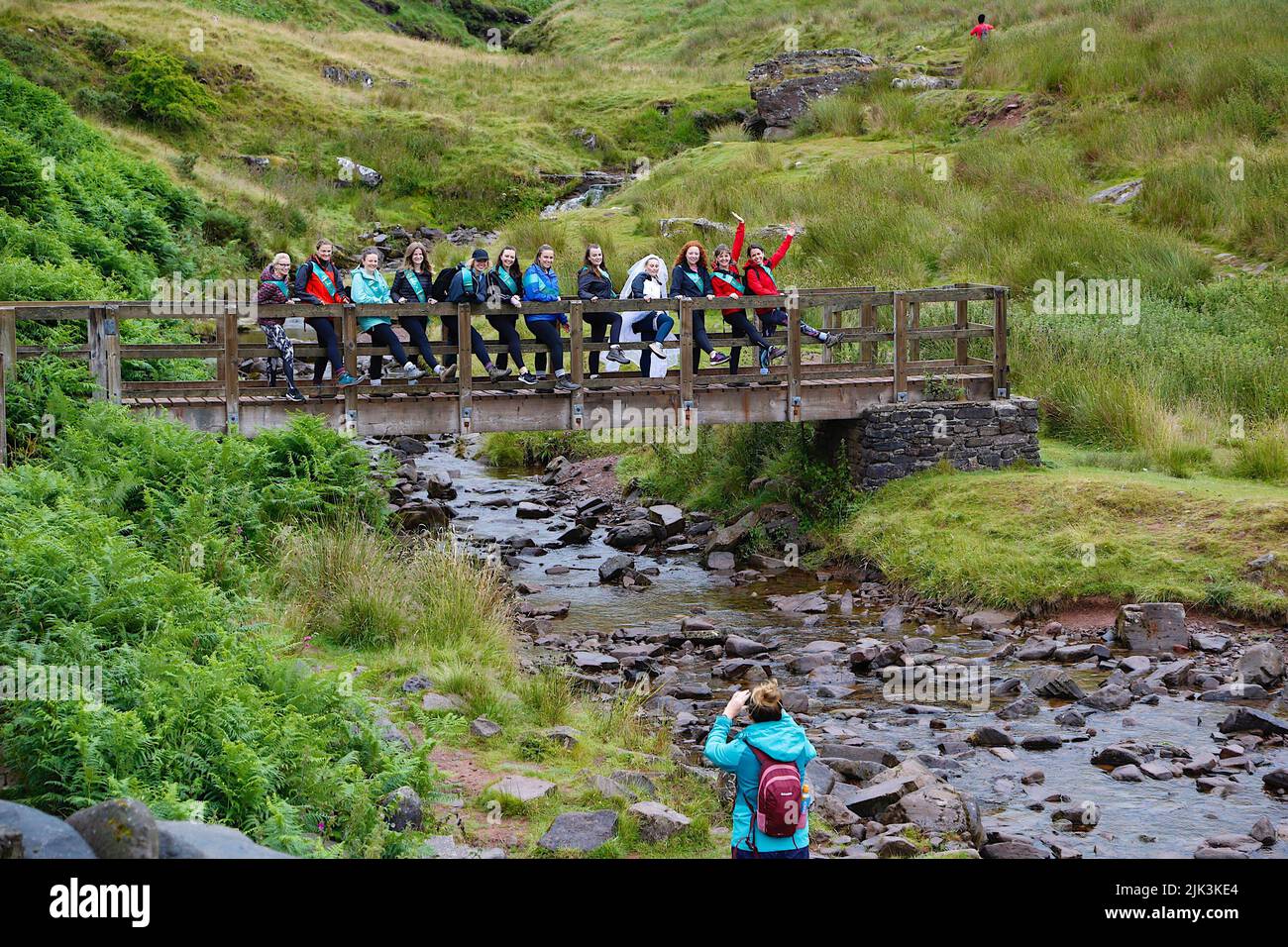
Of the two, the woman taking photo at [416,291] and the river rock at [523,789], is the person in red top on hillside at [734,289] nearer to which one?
the woman taking photo at [416,291]

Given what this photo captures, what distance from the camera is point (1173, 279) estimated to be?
69.4 ft

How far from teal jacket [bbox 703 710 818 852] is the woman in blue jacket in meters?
9.29

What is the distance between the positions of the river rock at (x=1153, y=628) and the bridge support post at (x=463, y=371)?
23.1 ft

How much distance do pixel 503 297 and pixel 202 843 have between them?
1002 cm

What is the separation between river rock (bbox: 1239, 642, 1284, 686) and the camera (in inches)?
457

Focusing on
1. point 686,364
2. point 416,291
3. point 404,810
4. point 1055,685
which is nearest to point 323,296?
point 416,291

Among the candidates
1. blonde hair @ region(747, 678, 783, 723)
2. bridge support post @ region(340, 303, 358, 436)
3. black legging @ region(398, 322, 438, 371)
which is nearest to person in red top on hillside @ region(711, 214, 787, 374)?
black legging @ region(398, 322, 438, 371)

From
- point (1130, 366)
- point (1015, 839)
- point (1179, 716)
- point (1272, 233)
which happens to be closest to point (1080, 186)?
point (1272, 233)

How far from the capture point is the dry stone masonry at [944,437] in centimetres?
1689

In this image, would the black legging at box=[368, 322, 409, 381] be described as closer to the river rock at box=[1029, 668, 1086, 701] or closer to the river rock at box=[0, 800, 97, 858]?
the river rock at box=[1029, 668, 1086, 701]

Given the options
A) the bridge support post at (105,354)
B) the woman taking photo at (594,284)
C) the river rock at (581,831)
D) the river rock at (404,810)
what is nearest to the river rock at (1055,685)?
the river rock at (581,831)

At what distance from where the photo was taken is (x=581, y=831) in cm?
784

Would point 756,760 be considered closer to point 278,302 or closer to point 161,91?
point 278,302
